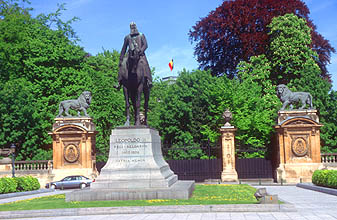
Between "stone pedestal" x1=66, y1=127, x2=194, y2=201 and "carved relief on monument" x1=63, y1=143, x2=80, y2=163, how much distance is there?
45.3ft

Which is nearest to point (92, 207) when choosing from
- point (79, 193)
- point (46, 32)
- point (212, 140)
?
point (79, 193)

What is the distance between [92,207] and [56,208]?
121 cm

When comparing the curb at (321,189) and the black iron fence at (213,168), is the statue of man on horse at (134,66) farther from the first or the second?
the black iron fence at (213,168)

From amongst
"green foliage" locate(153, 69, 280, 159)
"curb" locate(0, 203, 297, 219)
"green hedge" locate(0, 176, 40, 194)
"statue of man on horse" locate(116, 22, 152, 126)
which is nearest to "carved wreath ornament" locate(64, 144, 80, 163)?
Answer: "green hedge" locate(0, 176, 40, 194)

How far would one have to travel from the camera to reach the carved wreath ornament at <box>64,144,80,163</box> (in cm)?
2898

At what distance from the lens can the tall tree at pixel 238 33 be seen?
3978cm

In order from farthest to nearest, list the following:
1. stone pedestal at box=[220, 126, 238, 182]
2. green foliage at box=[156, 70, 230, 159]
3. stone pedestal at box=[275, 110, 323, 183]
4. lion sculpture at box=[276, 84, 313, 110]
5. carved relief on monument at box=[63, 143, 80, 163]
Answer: green foliage at box=[156, 70, 230, 159] → carved relief on monument at box=[63, 143, 80, 163] → stone pedestal at box=[220, 126, 238, 182] → lion sculpture at box=[276, 84, 313, 110] → stone pedestal at box=[275, 110, 323, 183]

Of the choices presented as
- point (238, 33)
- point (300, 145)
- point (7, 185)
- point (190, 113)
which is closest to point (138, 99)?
point (7, 185)

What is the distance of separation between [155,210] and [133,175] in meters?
3.24

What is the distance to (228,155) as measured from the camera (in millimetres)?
28703

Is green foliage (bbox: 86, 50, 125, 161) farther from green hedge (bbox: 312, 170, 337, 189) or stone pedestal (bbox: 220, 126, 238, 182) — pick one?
green hedge (bbox: 312, 170, 337, 189)

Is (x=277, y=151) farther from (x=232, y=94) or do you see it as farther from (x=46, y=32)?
(x=46, y=32)

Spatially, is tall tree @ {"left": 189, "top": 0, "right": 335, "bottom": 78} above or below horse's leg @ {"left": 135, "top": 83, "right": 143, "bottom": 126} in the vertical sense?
above

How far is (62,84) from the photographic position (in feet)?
122
